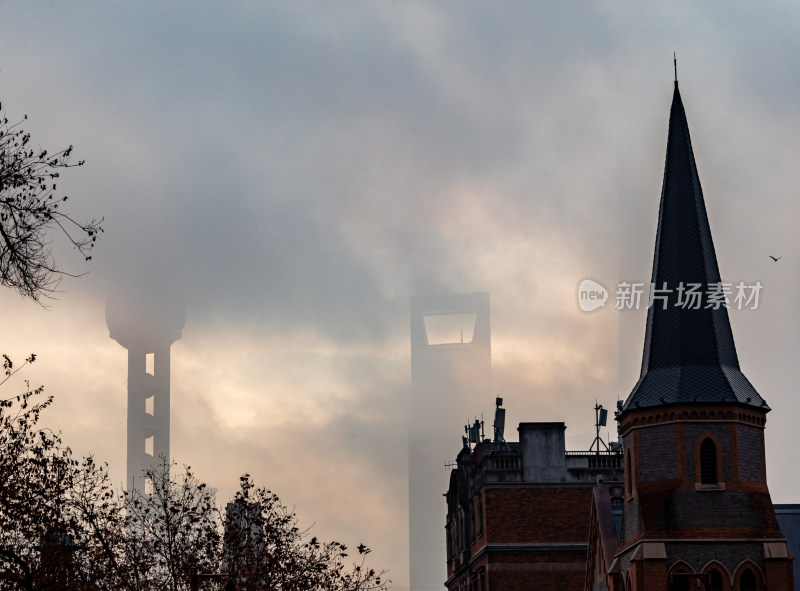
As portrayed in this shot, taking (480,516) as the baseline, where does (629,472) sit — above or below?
below

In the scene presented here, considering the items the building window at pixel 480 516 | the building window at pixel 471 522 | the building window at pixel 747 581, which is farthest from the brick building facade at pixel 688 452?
the building window at pixel 471 522

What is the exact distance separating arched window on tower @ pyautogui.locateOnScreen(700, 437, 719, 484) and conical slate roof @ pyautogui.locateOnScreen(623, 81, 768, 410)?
1630 mm

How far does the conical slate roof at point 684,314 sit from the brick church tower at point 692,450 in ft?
0.15

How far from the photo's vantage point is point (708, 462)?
47875mm

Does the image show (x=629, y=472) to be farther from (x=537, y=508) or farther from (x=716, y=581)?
(x=537, y=508)

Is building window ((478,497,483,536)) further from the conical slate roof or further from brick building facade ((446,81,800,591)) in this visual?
the conical slate roof

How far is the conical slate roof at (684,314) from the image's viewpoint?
4866 cm

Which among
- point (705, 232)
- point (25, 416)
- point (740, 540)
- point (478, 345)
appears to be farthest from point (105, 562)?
point (478, 345)

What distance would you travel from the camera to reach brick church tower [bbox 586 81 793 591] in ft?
154

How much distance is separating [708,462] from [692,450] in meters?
0.75

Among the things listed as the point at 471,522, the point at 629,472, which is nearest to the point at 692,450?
the point at 629,472

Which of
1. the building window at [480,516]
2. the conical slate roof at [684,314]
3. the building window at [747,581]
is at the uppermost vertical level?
the conical slate roof at [684,314]

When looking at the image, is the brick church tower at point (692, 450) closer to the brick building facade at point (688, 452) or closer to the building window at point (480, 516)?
the brick building facade at point (688, 452)

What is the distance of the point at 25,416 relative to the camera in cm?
2792
